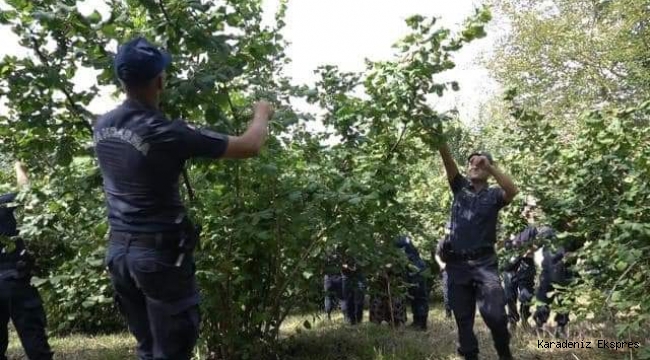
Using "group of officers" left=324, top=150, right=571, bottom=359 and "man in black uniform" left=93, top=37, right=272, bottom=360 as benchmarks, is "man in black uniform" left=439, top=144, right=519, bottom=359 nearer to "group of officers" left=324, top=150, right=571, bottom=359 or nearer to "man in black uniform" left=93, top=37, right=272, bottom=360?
"group of officers" left=324, top=150, right=571, bottom=359

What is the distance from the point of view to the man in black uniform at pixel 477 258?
414 centimetres

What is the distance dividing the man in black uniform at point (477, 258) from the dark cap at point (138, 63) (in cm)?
247

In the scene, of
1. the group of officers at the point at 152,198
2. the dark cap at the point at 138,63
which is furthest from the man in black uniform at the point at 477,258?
the dark cap at the point at 138,63

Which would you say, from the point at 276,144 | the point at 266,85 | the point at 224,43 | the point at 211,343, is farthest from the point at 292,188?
the point at 211,343

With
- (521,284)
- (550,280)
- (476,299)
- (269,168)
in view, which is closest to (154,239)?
(269,168)

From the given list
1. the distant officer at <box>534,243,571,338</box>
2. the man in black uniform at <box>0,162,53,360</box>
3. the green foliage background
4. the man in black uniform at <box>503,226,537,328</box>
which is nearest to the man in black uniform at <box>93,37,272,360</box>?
the green foliage background

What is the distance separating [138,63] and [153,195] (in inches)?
21.4

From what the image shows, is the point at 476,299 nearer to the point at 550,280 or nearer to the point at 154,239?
the point at 550,280

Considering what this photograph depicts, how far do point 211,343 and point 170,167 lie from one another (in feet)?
7.39

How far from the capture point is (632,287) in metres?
3.59

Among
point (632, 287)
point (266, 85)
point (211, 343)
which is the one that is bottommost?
point (211, 343)

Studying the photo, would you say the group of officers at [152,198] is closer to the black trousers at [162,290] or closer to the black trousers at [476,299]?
the black trousers at [162,290]

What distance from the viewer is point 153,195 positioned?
2.31m

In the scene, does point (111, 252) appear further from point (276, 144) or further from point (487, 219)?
point (487, 219)
